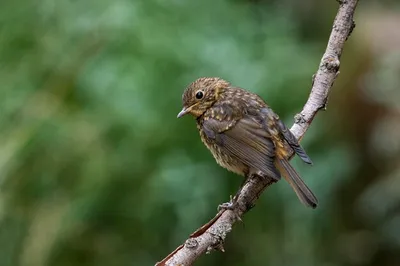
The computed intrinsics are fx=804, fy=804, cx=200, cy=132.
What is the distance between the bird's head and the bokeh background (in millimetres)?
923

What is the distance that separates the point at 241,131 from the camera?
10.9 ft

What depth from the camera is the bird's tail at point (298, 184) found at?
110 inches

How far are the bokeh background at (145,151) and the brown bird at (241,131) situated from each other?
0.95 meters

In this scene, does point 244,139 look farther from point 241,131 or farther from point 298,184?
point 298,184

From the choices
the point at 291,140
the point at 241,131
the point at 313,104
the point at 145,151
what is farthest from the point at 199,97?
the point at 145,151

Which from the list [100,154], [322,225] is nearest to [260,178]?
[100,154]

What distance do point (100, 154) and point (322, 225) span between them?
1456 millimetres

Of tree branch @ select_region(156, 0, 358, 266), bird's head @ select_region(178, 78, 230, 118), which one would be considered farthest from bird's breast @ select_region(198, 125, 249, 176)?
tree branch @ select_region(156, 0, 358, 266)

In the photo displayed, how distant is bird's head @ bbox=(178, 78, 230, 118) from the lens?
3525 mm

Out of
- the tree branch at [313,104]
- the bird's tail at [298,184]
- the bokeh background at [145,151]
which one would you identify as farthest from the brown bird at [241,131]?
the bokeh background at [145,151]

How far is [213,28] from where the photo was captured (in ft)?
17.1

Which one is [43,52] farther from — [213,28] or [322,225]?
[322,225]

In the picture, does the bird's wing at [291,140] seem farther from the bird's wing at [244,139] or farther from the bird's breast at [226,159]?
the bird's breast at [226,159]

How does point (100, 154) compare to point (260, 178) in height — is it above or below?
above
